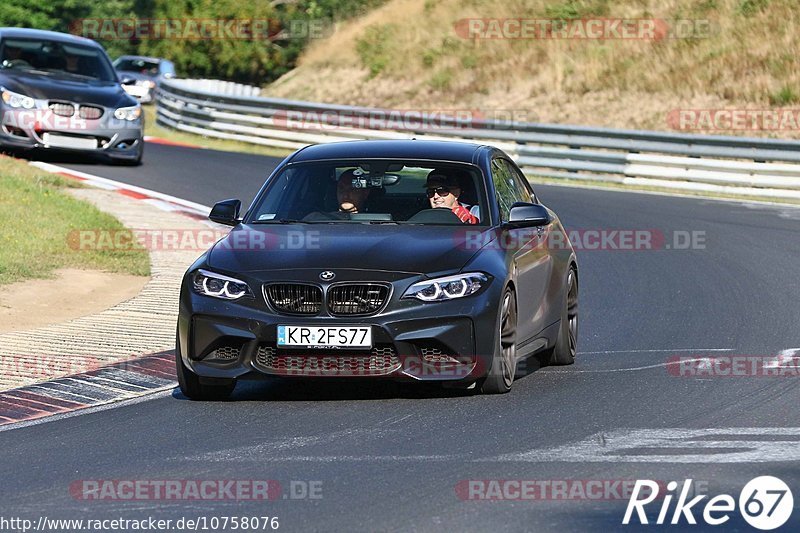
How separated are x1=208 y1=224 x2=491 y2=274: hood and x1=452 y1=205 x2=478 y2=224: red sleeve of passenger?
0.20 meters

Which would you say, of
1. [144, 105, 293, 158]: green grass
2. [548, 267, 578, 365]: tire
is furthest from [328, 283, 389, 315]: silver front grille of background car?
[144, 105, 293, 158]: green grass

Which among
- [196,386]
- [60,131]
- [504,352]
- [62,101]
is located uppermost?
[504,352]

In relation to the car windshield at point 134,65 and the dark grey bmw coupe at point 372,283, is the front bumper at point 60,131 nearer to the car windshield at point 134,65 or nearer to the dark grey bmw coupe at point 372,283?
the dark grey bmw coupe at point 372,283

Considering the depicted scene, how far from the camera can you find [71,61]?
2416cm

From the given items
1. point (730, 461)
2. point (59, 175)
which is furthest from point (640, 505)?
point (59, 175)

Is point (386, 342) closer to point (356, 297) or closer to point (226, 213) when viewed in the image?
point (356, 297)

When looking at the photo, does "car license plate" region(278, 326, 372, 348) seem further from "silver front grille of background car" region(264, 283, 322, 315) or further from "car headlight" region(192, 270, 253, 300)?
"car headlight" region(192, 270, 253, 300)

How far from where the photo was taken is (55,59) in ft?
78.9

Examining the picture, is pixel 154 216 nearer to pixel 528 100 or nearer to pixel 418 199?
pixel 418 199

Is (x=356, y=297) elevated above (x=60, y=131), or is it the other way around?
(x=356, y=297)

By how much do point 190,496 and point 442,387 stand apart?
307 cm

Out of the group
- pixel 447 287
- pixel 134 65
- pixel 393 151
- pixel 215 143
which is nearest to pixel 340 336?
pixel 447 287

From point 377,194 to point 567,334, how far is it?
1.66 meters

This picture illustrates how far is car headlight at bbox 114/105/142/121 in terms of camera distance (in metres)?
23.2
